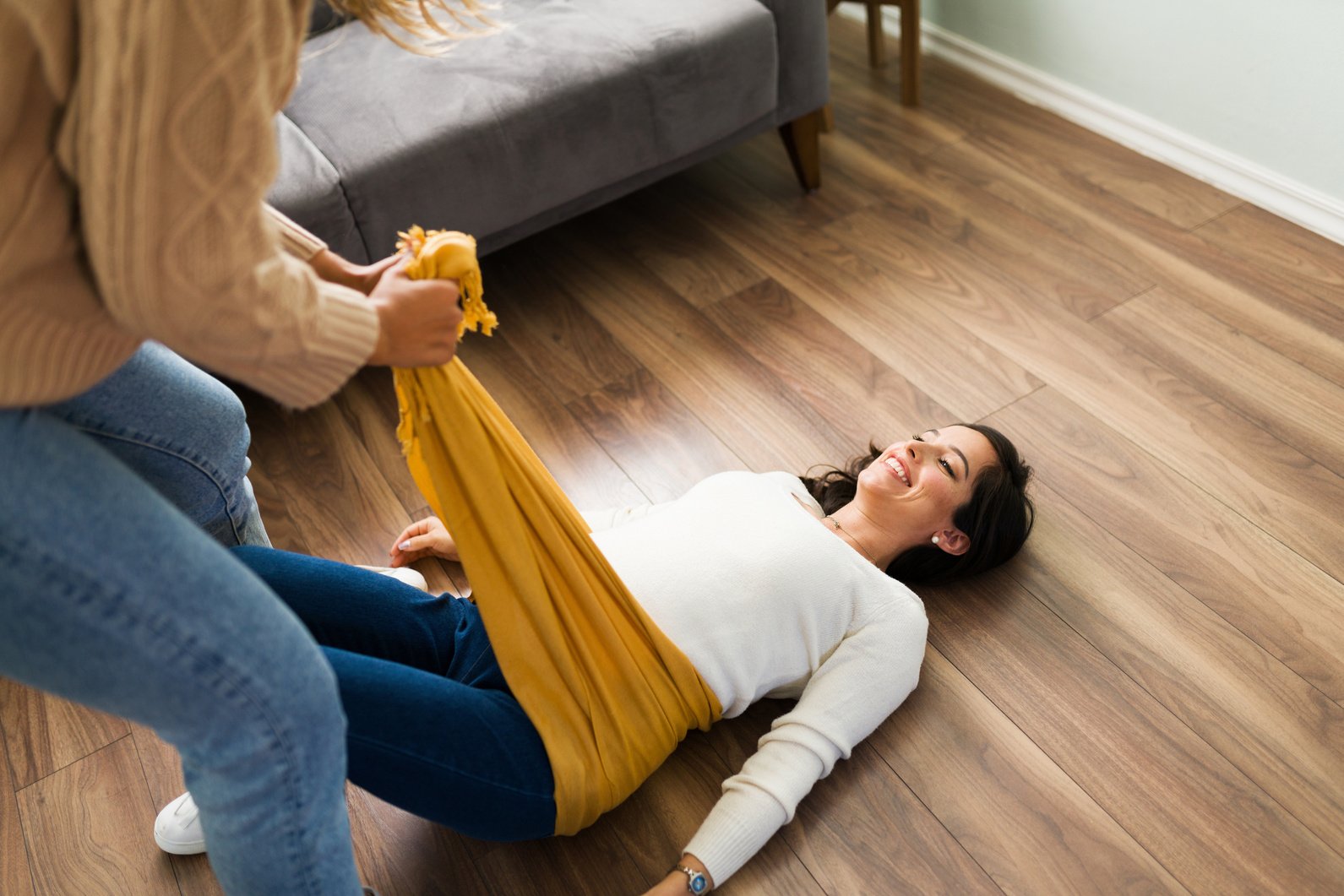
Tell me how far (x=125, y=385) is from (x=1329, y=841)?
1.41m

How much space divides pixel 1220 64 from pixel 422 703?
201 centimetres

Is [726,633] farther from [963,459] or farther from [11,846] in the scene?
[11,846]

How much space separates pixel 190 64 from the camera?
66cm

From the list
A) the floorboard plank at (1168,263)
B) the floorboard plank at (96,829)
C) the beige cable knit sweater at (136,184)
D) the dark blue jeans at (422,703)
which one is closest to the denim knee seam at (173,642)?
the beige cable knit sweater at (136,184)

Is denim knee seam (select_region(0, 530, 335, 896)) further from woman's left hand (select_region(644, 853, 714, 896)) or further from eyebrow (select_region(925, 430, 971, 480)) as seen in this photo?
eyebrow (select_region(925, 430, 971, 480))

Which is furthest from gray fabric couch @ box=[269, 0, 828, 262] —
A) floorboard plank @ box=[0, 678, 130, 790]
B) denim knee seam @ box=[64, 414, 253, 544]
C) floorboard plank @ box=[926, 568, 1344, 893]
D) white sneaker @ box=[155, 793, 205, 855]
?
floorboard plank @ box=[926, 568, 1344, 893]

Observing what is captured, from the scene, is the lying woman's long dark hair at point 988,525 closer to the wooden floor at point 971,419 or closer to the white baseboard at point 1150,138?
the wooden floor at point 971,419

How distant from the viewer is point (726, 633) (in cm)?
126

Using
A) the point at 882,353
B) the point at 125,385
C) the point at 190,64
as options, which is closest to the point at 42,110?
the point at 190,64

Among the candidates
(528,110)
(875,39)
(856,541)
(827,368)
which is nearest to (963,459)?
(856,541)

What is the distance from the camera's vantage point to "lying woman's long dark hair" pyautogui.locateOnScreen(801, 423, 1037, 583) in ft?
4.75

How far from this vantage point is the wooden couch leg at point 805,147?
2.28 m

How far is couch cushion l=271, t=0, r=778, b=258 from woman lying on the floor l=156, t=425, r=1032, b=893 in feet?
2.51

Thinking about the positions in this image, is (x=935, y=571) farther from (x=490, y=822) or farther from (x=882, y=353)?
(x=490, y=822)
